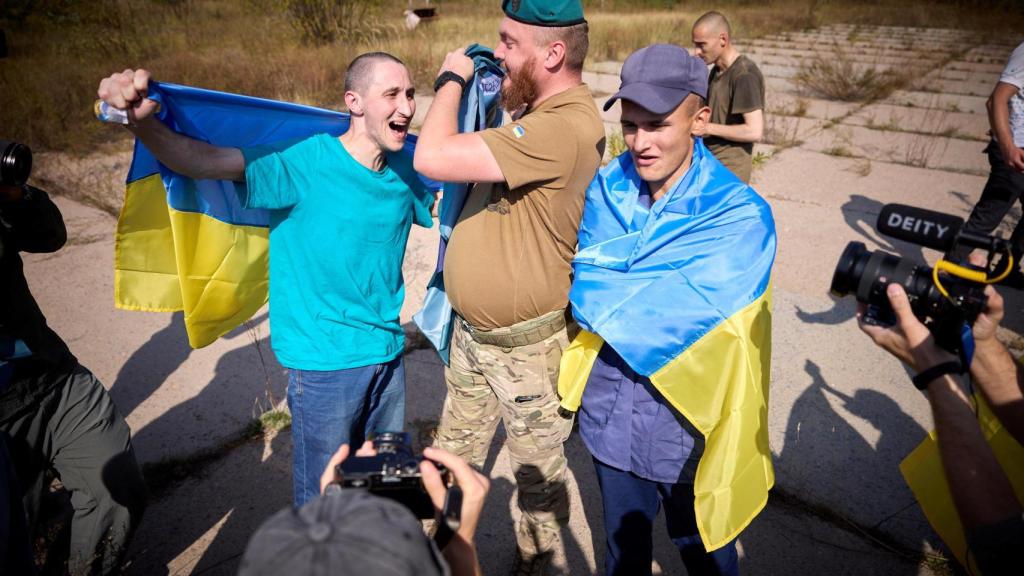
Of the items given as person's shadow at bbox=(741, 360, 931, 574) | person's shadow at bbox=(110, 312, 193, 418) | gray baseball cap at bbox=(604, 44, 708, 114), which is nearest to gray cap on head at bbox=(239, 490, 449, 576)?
gray baseball cap at bbox=(604, 44, 708, 114)

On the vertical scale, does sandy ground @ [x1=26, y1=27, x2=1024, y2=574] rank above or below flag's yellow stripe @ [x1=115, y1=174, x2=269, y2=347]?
below

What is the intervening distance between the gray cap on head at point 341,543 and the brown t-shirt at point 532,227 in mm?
1306

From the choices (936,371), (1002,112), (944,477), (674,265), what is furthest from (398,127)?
(1002,112)

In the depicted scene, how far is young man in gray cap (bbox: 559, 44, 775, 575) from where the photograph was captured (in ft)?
6.38

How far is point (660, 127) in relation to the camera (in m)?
2.03

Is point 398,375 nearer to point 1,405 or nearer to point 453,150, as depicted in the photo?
point 453,150

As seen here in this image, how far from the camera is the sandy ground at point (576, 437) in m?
2.85

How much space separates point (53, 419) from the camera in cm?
234

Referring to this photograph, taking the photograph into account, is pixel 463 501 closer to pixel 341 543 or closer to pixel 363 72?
pixel 341 543

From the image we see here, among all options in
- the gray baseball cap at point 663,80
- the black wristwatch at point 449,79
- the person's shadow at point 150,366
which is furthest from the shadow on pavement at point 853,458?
the person's shadow at point 150,366

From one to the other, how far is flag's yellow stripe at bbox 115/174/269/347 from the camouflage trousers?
1.02 metres

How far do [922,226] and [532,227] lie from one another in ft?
3.93

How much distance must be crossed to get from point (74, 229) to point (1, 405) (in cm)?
509

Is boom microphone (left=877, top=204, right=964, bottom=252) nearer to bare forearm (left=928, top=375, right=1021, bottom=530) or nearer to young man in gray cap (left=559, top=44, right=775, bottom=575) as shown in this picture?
bare forearm (left=928, top=375, right=1021, bottom=530)
